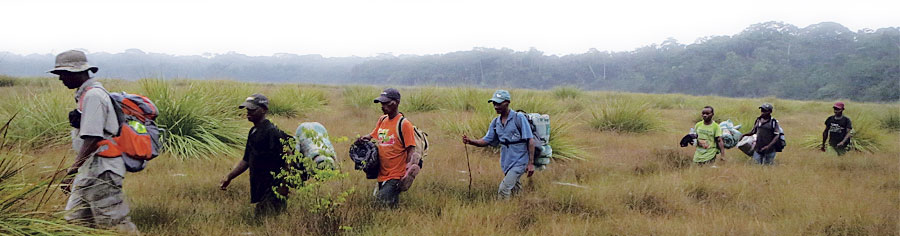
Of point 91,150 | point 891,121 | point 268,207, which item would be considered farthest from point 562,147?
point 891,121

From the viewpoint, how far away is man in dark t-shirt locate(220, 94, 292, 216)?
13.7 ft

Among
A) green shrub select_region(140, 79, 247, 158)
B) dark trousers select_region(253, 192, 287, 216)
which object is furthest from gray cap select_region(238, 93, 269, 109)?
green shrub select_region(140, 79, 247, 158)

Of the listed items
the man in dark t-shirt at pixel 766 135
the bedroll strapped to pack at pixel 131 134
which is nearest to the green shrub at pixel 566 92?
the man in dark t-shirt at pixel 766 135

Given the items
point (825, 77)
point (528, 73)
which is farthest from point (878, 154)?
point (528, 73)

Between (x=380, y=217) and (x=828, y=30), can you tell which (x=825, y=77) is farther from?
(x=380, y=217)

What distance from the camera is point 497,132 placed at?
546 cm

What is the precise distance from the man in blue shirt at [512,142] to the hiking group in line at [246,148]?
0.01 m

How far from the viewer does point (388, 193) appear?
484cm

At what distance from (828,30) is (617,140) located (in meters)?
110

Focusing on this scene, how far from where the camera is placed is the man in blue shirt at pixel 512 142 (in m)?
5.24

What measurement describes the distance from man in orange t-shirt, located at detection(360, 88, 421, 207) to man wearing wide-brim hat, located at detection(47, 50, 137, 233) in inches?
73.9

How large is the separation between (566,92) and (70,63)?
70.6 ft

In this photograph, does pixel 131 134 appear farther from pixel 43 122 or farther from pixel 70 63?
pixel 43 122

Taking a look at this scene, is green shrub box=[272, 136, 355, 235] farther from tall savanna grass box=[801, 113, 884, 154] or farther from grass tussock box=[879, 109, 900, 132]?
grass tussock box=[879, 109, 900, 132]
